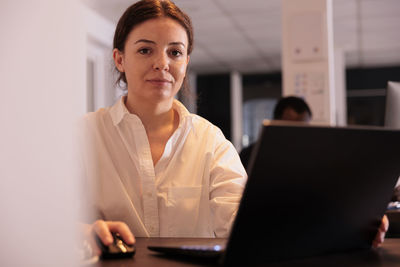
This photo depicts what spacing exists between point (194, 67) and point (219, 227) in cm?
810

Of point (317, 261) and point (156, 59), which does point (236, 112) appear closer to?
point (156, 59)

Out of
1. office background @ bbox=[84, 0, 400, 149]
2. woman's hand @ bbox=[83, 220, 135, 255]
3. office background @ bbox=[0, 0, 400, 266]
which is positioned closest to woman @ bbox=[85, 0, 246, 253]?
woman's hand @ bbox=[83, 220, 135, 255]

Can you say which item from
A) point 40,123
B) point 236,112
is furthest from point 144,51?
point 236,112

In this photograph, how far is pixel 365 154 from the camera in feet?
2.29

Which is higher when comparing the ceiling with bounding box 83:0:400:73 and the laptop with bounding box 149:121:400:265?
the ceiling with bounding box 83:0:400:73

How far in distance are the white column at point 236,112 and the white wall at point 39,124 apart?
944cm

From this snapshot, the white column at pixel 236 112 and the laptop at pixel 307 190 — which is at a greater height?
the white column at pixel 236 112

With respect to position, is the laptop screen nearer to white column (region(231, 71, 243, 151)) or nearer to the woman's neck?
the woman's neck

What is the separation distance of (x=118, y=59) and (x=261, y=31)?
207 inches

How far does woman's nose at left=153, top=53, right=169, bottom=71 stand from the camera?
1.40m

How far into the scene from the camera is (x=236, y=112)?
980 centimetres

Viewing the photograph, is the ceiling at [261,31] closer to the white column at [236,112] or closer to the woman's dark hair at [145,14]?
the white column at [236,112]

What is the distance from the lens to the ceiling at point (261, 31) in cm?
534

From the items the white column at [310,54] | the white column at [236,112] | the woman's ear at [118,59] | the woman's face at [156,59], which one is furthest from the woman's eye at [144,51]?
the white column at [236,112]
